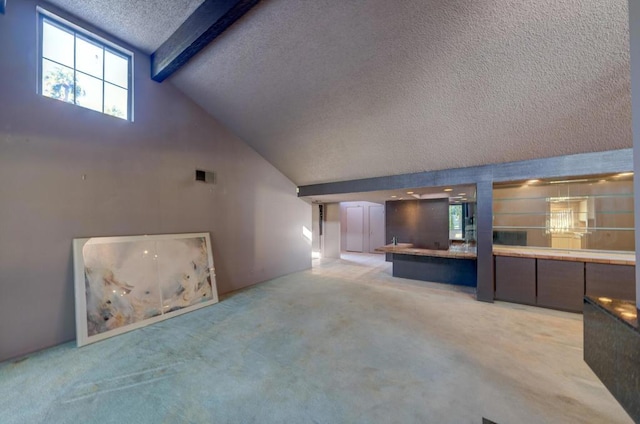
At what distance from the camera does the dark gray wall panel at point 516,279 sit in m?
3.96

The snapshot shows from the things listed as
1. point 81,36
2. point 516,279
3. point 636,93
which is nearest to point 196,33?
point 81,36

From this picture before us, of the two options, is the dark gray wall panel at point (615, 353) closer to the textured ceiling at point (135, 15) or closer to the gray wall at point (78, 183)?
the textured ceiling at point (135, 15)

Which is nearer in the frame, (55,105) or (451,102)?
(55,105)

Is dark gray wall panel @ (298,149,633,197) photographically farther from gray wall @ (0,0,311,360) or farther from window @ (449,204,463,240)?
gray wall @ (0,0,311,360)

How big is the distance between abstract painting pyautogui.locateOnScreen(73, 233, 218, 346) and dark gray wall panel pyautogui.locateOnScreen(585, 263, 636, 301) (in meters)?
6.09

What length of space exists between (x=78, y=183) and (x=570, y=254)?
297 inches

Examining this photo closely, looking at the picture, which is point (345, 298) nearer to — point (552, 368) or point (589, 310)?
point (552, 368)

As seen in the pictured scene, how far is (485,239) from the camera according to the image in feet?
13.9

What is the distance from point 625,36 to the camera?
2195 mm

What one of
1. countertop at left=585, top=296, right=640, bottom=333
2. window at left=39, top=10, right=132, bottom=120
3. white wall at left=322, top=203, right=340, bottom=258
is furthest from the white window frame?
white wall at left=322, top=203, right=340, bottom=258

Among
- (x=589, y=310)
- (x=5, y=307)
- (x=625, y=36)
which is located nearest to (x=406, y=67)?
(x=625, y=36)

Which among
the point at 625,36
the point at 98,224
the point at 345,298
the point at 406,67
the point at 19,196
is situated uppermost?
the point at 406,67

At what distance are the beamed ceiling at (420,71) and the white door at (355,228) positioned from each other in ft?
21.5

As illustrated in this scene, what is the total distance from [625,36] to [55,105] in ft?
20.3
